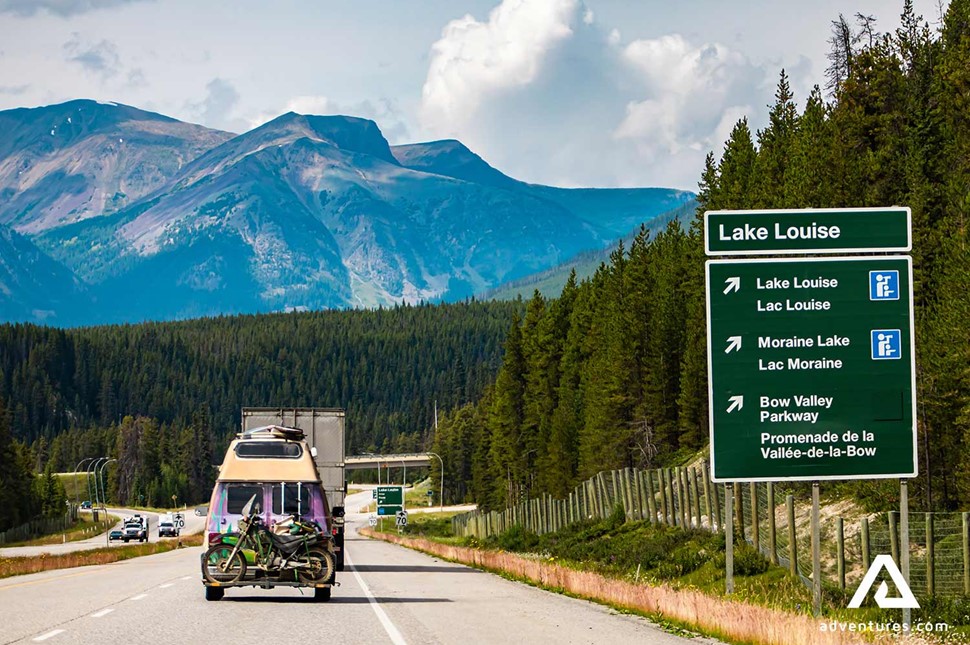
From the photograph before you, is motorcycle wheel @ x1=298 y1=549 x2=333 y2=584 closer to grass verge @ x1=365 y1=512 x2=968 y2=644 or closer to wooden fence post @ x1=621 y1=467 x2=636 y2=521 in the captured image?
grass verge @ x1=365 y1=512 x2=968 y2=644

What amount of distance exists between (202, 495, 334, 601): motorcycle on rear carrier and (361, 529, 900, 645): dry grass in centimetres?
542

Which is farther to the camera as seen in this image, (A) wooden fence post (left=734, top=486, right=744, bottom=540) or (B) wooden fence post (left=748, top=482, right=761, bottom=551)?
(A) wooden fence post (left=734, top=486, right=744, bottom=540)

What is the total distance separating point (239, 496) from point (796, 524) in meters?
20.5

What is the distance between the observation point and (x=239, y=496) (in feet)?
80.9

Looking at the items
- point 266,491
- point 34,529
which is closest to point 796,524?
point 266,491

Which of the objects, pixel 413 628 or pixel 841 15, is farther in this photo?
pixel 841 15

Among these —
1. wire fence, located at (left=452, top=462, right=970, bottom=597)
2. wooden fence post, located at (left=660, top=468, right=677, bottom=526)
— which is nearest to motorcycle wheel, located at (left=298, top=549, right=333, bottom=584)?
wire fence, located at (left=452, top=462, right=970, bottom=597)

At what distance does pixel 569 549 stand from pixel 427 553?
614 inches

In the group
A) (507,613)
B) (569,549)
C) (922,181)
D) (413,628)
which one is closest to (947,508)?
(569,549)

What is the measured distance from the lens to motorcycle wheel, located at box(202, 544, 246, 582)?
2342cm

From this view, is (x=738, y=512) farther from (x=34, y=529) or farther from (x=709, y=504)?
(x=34, y=529)

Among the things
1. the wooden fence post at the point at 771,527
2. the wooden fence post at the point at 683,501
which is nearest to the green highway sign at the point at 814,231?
the wooden fence post at the point at 771,527

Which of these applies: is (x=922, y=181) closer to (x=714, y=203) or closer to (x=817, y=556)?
(x=714, y=203)

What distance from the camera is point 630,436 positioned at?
84438mm
